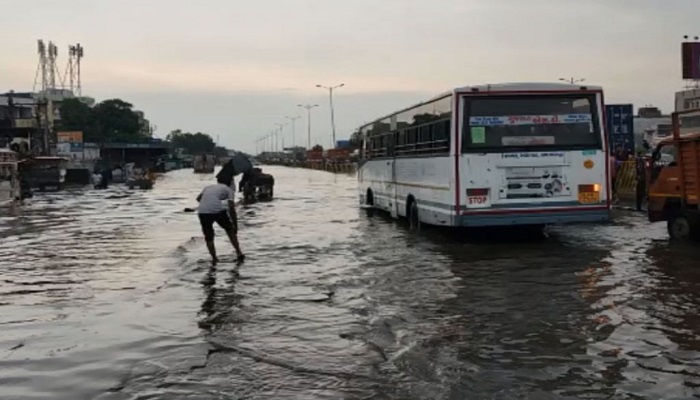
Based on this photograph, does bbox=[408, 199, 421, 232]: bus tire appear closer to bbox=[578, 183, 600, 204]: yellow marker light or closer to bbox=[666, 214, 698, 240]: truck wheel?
bbox=[578, 183, 600, 204]: yellow marker light

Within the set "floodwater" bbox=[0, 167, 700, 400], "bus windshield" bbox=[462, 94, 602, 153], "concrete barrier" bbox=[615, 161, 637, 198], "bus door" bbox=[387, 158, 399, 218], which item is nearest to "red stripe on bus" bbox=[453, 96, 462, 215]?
"bus windshield" bbox=[462, 94, 602, 153]

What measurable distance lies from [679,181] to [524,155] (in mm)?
2991

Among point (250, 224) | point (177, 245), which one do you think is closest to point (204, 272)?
point (177, 245)

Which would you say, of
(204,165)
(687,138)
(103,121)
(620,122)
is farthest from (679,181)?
(103,121)

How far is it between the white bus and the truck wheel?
147cm

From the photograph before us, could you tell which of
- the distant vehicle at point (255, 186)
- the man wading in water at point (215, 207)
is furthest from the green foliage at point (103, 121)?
the man wading in water at point (215, 207)

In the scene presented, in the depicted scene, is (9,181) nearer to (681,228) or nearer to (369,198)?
(369,198)

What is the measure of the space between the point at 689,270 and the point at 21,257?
11301 mm

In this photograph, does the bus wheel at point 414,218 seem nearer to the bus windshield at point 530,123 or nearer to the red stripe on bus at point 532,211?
the red stripe on bus at point 532,211

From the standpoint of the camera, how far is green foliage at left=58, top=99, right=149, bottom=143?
107062mm

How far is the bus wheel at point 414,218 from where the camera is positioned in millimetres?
17297

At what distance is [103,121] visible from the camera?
365 feet

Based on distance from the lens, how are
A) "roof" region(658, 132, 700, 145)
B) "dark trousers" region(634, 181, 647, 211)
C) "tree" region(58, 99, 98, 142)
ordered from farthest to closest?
"tree" region(58, 99, 98, 142), "dark trousers" region(634, 181, 647, 211), "roof" region(658, 132, 700, 145)

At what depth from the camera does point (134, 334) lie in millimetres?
7547
